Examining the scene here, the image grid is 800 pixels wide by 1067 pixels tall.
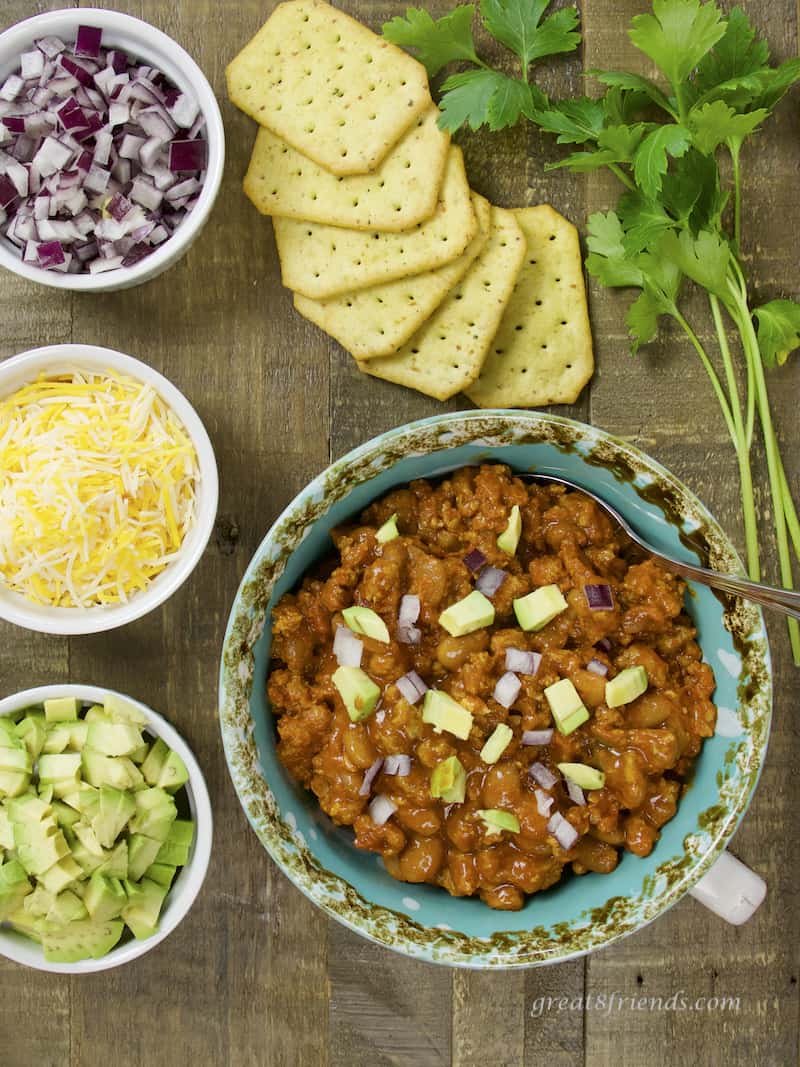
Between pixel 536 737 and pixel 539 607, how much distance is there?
0.28 m

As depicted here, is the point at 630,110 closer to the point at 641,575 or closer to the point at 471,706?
the point at 641,575

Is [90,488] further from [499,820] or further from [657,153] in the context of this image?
[657,153]

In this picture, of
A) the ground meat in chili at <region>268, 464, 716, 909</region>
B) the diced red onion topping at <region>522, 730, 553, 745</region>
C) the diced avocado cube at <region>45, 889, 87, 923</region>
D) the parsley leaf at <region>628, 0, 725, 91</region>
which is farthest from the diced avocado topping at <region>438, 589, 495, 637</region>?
the parsley leaf at <region>628, 0, 725, 91</region>

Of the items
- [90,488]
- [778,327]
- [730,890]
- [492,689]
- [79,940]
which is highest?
[778,327]

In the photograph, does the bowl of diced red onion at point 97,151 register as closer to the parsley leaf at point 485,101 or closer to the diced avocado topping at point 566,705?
the parsley leaf at point 485,101

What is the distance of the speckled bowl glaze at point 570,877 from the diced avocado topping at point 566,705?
13.1 inches

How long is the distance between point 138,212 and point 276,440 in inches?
24.4

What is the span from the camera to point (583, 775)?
1.86 meters


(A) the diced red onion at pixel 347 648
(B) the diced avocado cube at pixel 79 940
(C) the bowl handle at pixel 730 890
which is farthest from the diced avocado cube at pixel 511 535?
(B) the diced avocado cube at pixel 79 940

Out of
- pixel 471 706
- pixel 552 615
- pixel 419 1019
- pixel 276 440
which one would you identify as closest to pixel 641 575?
pixel 552 615

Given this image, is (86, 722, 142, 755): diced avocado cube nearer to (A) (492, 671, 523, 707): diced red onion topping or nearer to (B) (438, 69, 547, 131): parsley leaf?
(A) (492, 671, 523, 707): diced red onion topping

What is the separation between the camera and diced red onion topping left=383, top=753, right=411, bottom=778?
1.88 meters

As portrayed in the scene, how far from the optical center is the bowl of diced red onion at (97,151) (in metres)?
2.09

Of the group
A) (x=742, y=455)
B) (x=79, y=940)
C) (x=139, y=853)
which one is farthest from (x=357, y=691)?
(x=742, y=455)
